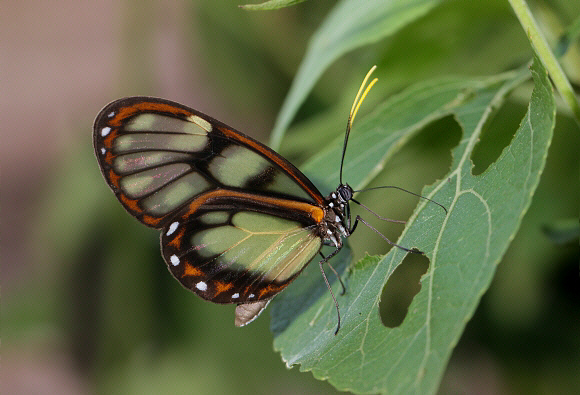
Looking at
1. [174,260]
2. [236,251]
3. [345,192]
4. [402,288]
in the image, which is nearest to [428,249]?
[345,192]

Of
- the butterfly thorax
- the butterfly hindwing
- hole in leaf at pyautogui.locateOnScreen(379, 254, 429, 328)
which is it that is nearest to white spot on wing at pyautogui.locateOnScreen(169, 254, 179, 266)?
the butterfly hindwing

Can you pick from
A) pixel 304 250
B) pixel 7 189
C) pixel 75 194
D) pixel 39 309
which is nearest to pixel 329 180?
pixel 304 250

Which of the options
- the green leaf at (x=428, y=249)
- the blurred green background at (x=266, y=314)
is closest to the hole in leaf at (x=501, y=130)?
the blurred green background at (x=266, y=314)

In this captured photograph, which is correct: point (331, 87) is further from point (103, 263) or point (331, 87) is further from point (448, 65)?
point (103, 263)

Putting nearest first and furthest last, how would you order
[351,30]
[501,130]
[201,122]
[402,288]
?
[201,122] < [351,30] < [501,130] < [402,288]

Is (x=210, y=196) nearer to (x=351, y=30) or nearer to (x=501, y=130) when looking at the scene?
(x=351, y=30)

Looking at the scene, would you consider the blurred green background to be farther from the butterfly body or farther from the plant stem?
the plant stem

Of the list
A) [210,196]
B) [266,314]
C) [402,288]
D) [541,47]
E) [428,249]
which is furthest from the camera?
[266,314]

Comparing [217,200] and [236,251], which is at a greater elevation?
[217,200]
